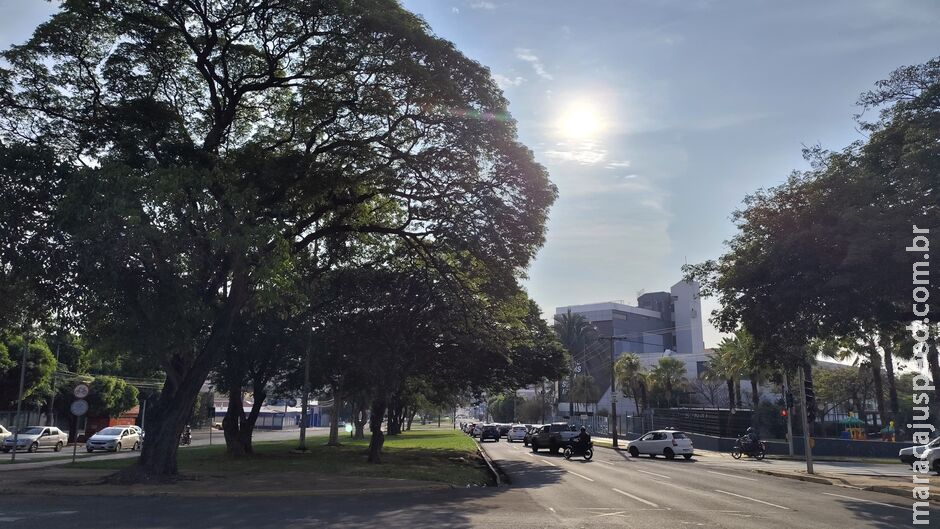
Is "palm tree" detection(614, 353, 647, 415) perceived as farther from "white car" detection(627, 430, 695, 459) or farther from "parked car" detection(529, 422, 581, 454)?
"white car" detection(627, 430, 695, 459)

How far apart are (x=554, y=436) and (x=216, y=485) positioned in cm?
2769

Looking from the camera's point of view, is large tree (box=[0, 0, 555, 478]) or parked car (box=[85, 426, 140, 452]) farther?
parked car (box=[85, 426, 140, 452])

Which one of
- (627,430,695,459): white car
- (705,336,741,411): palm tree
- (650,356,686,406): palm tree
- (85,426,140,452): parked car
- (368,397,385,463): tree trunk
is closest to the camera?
(368,397,385,463): tree trunk

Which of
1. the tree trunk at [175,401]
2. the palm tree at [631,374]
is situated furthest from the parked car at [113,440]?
the palm tree at [631,374]

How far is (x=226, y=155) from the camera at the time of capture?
2130 centimetres

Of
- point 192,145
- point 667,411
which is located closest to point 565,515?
point 192,145

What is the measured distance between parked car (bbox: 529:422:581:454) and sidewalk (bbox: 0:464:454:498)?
22.3m

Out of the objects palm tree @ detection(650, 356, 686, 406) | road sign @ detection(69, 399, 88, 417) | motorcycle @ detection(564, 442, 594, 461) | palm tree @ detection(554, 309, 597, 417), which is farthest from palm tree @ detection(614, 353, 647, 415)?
road sign @ detection(69, 399, 88, 417)

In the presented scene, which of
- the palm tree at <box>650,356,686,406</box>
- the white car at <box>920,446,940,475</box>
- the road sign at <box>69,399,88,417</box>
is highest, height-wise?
the palm tree at <box>650,356,686,406</box>

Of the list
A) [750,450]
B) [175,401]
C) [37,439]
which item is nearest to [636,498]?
[175,401]

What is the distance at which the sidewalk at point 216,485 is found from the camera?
55.7 feet

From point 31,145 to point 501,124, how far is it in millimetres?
12854

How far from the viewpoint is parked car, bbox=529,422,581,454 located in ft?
135

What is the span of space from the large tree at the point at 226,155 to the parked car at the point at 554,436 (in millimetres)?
21831
